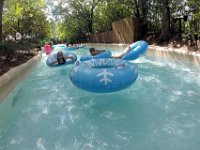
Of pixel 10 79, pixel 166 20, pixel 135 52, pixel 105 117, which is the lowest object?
pixel 105 117

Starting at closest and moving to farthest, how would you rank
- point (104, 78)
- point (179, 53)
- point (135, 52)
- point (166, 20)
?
point (104, 78) < point (135, 52) < point (179, 53) < point (166, 20)

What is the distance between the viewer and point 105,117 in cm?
525

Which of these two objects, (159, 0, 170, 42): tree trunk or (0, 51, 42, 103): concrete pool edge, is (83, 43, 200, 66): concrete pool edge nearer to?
(159, 0, 170, 42): tree trunk

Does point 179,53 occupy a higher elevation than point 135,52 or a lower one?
lower

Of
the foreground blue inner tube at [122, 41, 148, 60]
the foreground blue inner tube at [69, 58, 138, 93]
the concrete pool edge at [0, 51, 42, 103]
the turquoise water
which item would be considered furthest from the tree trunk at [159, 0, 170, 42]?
the foreground blue inner tube at [69, 58, 138, 93]

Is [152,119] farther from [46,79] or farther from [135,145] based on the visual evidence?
[46,79]

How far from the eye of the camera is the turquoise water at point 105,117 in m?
4.11

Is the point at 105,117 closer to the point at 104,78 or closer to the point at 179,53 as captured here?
the point at 104,78

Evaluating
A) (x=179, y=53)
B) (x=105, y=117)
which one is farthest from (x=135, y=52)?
(x=105, y=117)

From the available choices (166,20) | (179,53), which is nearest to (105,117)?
(179,53)

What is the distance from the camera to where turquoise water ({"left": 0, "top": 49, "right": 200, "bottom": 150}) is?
4113mm

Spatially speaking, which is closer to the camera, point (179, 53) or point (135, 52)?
point (135, 52)

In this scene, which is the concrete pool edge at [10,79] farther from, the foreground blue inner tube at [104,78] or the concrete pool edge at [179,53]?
the concrete pool edge at [179,53]

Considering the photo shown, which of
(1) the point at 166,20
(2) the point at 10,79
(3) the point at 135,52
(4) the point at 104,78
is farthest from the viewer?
(1) the point at 166,20
